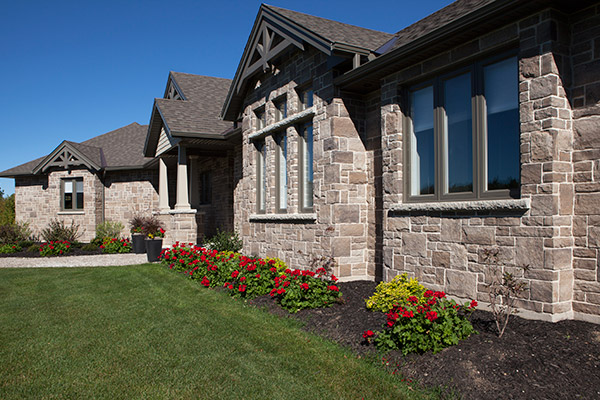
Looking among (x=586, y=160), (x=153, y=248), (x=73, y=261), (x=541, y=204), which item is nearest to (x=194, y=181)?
(x=153, y=248)

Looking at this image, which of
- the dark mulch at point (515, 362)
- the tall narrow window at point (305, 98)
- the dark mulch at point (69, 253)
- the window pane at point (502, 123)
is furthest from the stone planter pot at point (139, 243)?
the window pane at point (502, 123)

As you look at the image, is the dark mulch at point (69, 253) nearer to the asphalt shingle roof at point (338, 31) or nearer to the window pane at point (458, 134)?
the asphalt shingle roof at point (338, 31)

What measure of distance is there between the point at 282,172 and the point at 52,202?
16647mm

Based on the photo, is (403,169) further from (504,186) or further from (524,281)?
(524,281)

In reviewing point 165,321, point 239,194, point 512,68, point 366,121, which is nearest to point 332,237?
point 366,121

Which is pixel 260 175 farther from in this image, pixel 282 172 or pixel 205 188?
pixel 205 188

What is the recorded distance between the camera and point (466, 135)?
6.08 m

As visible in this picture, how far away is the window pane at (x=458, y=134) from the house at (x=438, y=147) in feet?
0.07

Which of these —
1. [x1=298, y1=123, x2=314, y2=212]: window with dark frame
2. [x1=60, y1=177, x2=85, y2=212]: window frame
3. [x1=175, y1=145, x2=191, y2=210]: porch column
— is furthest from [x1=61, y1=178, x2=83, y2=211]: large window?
[x1=298, y1=123, x2=314, y2=212]: window with dark frame

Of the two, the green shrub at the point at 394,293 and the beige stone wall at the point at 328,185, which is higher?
the beige stone wall at the point at 328,185

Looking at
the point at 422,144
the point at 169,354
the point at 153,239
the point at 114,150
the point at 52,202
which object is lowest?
the point at 169,354

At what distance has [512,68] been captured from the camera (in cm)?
548

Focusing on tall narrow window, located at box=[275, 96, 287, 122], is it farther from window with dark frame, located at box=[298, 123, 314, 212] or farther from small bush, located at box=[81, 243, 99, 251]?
small bush, located at box=[81, 243, 99, 251]

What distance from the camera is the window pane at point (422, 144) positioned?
671 centimetres
